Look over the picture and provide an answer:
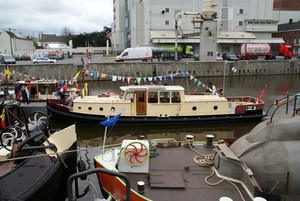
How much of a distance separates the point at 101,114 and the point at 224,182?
10.3 metres

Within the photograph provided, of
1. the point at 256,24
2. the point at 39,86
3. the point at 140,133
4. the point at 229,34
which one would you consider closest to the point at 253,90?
the point at 140,133

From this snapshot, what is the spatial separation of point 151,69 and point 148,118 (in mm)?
22861

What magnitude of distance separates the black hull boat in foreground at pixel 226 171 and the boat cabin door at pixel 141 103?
7.62 metres

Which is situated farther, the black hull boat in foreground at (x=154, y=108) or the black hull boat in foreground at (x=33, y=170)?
the black hull boat in foreground at (x=154, y=108)

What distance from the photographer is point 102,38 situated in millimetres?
90000

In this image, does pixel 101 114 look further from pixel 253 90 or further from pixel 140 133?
pixel 253 90

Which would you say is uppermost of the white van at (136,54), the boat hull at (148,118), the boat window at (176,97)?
the white van at (136,54)

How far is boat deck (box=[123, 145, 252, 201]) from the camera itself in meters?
6.32

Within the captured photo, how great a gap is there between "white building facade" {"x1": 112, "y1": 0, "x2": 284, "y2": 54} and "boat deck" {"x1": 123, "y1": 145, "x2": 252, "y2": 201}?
4783 centimetres

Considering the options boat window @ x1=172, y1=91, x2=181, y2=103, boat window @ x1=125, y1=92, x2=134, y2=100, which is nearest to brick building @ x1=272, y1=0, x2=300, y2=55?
boat window @ x1=172, y1=91, x2=181, y2=103

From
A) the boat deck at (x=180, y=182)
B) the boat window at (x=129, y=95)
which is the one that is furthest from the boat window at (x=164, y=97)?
the boat deck at (x=180, y=182)

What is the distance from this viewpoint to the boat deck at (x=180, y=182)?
20.7ft

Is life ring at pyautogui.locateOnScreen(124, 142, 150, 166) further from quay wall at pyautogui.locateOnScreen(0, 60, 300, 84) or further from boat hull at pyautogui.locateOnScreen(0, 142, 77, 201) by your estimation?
quay wall at pyautogui.locateOnScreen(0, 60, 300, 84)

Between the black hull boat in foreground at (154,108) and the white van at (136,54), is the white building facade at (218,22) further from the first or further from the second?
the black hull boat in foreground at (154,108)
